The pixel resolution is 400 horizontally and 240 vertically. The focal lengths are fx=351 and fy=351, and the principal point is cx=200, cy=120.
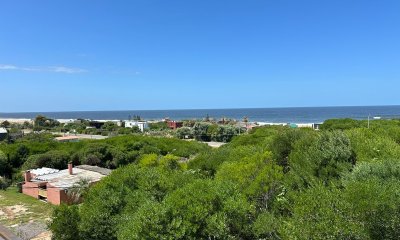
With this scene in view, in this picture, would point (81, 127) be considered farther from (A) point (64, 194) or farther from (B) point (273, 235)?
(B) point (273, 235)

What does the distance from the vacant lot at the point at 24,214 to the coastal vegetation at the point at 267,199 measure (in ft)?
14.3

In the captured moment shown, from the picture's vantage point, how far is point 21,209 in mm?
23375

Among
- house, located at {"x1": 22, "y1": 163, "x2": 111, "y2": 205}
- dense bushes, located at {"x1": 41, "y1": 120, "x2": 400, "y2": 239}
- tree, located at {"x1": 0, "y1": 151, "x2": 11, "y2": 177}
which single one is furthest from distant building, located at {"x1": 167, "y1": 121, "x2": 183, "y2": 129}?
dense bushes, located at {"x1": 41, "y1": 120, "x2": 400, "y2": 239}

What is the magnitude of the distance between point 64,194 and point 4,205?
3.93m

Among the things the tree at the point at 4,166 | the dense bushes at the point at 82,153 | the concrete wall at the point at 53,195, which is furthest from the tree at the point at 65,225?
the tree at the point at 4,166

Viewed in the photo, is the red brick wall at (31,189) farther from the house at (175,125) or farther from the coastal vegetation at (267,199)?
the house at (175,125)

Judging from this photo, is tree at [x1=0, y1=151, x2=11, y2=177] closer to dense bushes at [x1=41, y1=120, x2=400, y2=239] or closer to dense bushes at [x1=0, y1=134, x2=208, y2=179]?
dense bushes at [x1=0, y1=134, x2=208, y2=179]

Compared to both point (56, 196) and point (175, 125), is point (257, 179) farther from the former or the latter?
point (175, 125)

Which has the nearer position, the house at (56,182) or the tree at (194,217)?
the tree at (194,217)

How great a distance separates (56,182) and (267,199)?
19070 mm

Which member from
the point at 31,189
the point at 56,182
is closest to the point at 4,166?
the point at 31,189

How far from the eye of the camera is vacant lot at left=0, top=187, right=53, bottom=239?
62.2 feet

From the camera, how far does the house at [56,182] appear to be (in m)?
25.2

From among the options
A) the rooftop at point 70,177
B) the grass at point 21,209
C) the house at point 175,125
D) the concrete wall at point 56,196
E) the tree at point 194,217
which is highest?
the tree at point 194,217
